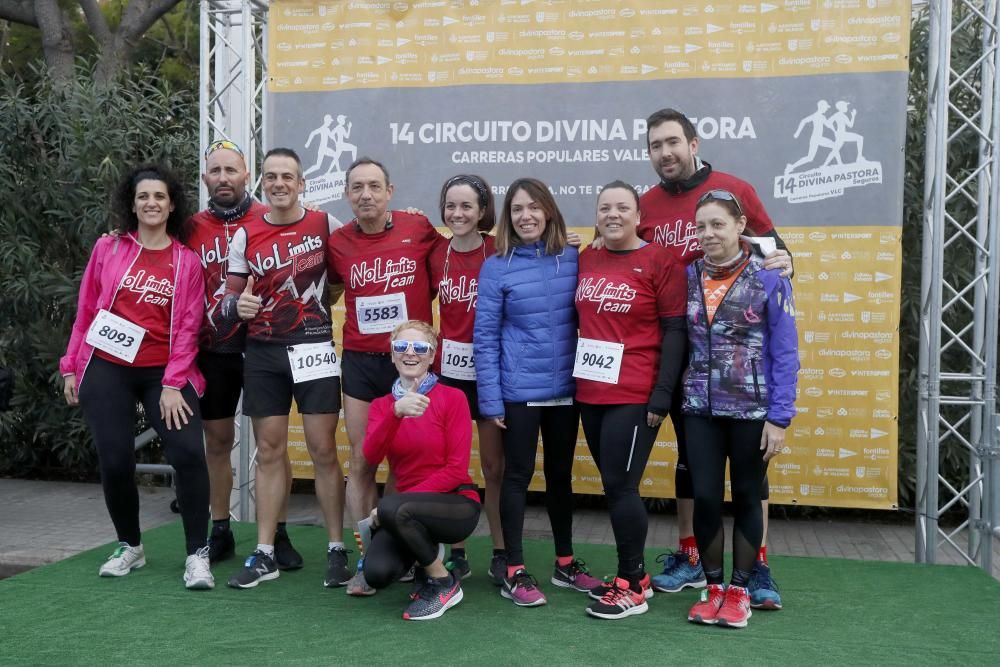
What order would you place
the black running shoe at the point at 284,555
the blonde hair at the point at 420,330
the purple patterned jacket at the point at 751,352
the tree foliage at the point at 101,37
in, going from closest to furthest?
the purple patterned jacket at the point at 751,352, the blonde hair at the point at 420,330, the black running shoe at the point at 284,555, the tree foliage at the point at 101,37

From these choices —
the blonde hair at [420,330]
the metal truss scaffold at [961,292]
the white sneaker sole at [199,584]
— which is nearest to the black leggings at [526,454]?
the blonde hair at [420,330]

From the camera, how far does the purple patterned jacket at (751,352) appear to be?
3062 millimetres

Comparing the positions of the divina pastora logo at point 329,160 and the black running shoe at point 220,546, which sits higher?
the divina pastora logo at point 329,160

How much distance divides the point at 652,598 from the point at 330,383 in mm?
1535

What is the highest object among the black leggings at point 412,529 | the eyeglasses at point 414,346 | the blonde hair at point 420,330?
the blonde hair at point 420,330

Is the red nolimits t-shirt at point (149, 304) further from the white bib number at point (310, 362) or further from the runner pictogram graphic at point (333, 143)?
the runner pictogram graphic at point (333, 143)

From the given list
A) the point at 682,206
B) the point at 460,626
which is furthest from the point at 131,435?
the point at 682,206

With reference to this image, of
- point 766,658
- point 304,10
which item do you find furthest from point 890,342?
point 304,10

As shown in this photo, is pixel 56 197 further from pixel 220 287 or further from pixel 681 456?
pixel 681 456

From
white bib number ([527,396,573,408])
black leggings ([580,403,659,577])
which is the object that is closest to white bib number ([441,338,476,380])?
white bib number ([527,396,573,408])

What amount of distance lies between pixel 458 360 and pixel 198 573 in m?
1.33

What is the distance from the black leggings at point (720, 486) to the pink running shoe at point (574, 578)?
55 centimetres

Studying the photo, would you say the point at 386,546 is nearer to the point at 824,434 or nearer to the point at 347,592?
the point at 347,592

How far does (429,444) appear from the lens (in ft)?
10.9
